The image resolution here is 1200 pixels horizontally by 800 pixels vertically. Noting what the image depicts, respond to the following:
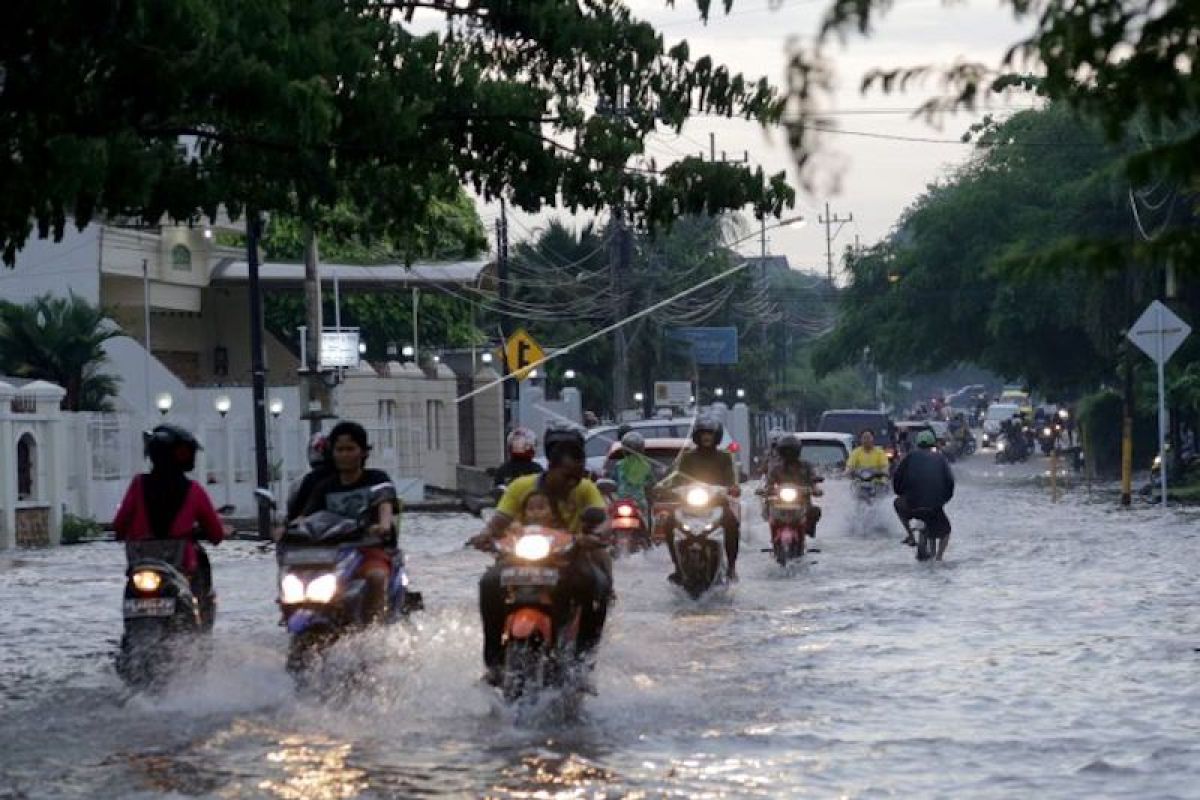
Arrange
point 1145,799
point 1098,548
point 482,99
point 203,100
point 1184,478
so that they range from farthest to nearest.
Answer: point 1184,478
point 1098,548
point 482,99
point 203,100
point 1145,799

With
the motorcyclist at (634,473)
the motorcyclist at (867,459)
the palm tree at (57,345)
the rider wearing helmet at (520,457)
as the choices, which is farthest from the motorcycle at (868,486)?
the palm tree at (57,345)

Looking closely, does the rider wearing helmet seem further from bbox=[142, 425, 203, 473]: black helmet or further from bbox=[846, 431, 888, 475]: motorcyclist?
bbox=[846, 431, 888, 475]: motorcyclist

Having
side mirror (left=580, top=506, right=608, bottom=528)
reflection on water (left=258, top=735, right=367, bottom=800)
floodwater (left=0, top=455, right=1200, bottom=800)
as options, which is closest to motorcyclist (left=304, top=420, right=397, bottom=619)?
floodwater (left=0, top=455, right=1200, bottom=800)

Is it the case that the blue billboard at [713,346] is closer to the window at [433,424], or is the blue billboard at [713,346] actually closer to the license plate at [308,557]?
the window at [433,424]

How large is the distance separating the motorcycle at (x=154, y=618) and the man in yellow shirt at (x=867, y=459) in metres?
21.1

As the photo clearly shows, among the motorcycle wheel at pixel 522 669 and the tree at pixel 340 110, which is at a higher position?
the tree at pixel 340 110

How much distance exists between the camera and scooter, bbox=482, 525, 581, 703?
11375 mm

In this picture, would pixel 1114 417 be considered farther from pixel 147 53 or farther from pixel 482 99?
pixel 147 53

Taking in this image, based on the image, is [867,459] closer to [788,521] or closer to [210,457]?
[788,521]

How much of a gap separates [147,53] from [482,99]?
523cm

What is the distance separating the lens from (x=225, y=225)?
59.0 meters

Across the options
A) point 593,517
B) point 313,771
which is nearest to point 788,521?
point 593,517

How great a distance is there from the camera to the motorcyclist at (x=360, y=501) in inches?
497

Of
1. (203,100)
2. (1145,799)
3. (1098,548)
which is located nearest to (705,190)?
(203,100)
